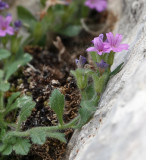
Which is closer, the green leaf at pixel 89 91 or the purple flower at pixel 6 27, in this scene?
the green leaf at pixel 89 91

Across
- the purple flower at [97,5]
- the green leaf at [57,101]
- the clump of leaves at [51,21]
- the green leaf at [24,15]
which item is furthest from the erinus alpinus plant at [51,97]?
the purple flower at [97,5]

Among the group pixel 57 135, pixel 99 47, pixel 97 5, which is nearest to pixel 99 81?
pixel 99 47

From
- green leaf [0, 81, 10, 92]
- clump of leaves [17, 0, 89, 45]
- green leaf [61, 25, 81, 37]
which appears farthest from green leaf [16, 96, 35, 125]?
green leaf [61, 25, 81, 37]

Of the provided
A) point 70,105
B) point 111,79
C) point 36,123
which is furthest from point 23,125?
point 111,79

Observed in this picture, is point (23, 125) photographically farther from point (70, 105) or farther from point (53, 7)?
point (53, 7)

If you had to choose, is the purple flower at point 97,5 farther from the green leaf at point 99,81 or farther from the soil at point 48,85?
the green leaf at point 99,81

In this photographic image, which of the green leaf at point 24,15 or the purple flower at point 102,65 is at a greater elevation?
the purple flower at point 102,65

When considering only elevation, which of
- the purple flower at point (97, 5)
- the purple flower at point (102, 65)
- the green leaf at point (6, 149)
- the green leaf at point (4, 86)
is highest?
the purple flower at point (102, 65)

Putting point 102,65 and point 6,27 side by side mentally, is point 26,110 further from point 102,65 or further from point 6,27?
point 6,27

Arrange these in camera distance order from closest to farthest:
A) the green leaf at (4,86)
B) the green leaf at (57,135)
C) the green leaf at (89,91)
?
the green leaf at (57,135) → the green leaf at (89,91) → the green leaf at (4,86)
